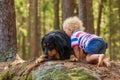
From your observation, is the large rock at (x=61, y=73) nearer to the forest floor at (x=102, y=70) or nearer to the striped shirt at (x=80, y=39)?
the forest floor at (x=102, y=70)

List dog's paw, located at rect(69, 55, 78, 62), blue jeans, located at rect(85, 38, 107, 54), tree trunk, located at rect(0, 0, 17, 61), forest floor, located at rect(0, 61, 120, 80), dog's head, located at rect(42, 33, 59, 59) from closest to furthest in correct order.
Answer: forest floor, located at rect(0, 61, 120, 80)
dog's head, located at rect(42, 33, 59, 59)
dog's paw, located at rect(69, 55, 78, 62)
blue jeans, located at rect(85, 38, 107, 54)
tree trunk, located at rect(0, 0, 17, 61)

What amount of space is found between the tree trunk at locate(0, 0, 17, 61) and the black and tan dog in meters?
2.96

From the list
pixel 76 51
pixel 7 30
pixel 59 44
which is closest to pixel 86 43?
pixel 76 51

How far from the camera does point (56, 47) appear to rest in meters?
6.41

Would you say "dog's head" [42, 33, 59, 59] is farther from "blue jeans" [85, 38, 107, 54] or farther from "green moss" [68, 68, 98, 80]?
"green moss" [68, 68, 98, 80]

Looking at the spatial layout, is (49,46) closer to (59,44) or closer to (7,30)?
(59,44)

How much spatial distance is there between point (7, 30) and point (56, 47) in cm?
329

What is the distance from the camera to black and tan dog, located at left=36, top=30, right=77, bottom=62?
251 inches

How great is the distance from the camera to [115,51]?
33.3 meters

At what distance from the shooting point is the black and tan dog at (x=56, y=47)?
20.9 ft

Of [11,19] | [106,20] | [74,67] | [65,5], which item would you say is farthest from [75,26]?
[106,20]

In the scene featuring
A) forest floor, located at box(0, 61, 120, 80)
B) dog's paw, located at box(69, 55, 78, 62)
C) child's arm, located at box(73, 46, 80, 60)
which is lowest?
forest floor, located at box(0, 61, 120, 80)

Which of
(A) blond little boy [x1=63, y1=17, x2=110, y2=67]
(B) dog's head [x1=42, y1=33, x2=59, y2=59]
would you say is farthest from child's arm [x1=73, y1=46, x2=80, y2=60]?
(B) dog's head [x1=42, y1=33, x2=59, y2=59]

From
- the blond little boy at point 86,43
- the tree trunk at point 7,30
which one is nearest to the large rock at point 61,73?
the blond little boy at point 86,43
